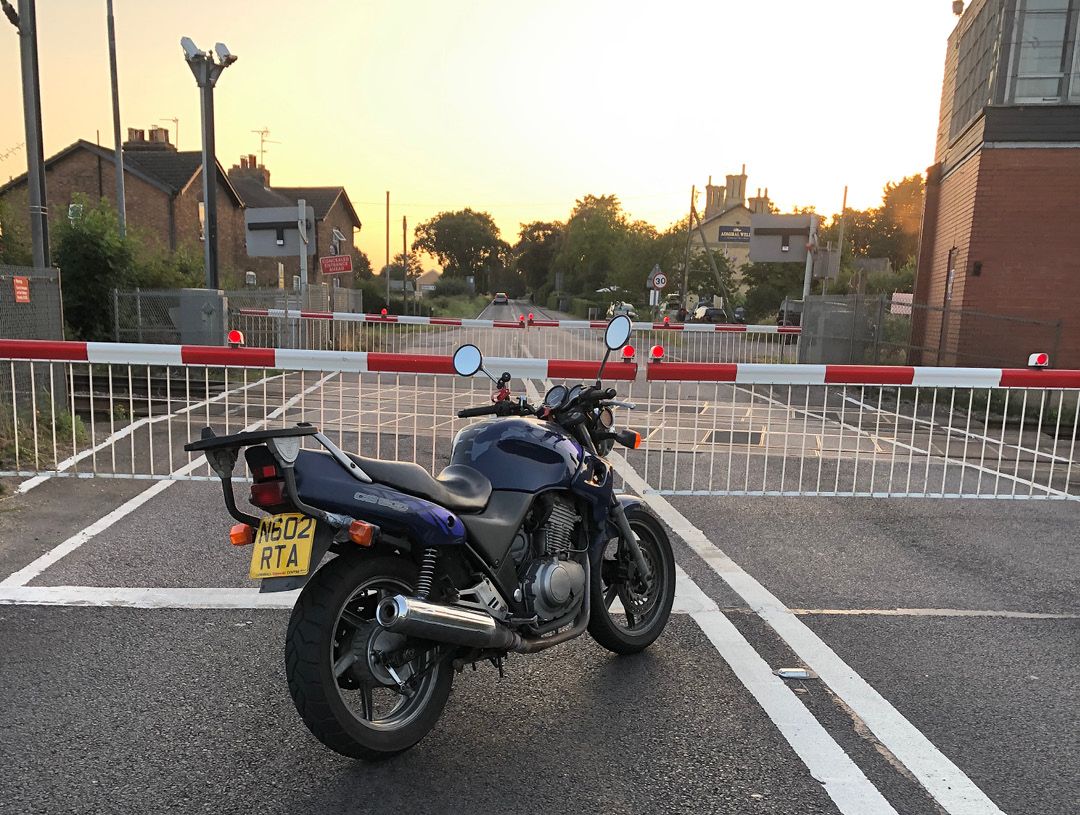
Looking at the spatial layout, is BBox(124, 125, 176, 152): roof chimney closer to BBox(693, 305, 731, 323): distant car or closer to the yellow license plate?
BBox(693, 305, 731, 323): distant car

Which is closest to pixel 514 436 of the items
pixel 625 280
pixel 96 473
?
pixel 96 473

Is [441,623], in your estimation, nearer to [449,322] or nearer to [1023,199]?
[1023,199]

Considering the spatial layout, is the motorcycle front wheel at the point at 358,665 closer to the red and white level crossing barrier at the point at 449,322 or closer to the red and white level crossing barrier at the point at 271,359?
the red and white level crossing barrier at the point at 271,359

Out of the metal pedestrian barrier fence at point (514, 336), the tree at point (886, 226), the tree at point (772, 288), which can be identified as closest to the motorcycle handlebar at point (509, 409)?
the metal pedestrian barrier fence at point (514, 336)

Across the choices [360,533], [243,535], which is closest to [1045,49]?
[360,533]

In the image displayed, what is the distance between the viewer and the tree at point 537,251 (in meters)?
150

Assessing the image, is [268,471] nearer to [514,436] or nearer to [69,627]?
[514,436]

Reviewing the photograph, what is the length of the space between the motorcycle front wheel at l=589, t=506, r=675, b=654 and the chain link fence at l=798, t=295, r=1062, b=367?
1188cm

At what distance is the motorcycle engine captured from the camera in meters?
3.13

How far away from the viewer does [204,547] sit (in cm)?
514

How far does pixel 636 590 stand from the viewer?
3.80 metres

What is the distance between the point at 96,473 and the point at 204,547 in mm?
1837

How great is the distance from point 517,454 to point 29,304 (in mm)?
7162

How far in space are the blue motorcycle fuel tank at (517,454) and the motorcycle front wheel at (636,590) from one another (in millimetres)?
577
